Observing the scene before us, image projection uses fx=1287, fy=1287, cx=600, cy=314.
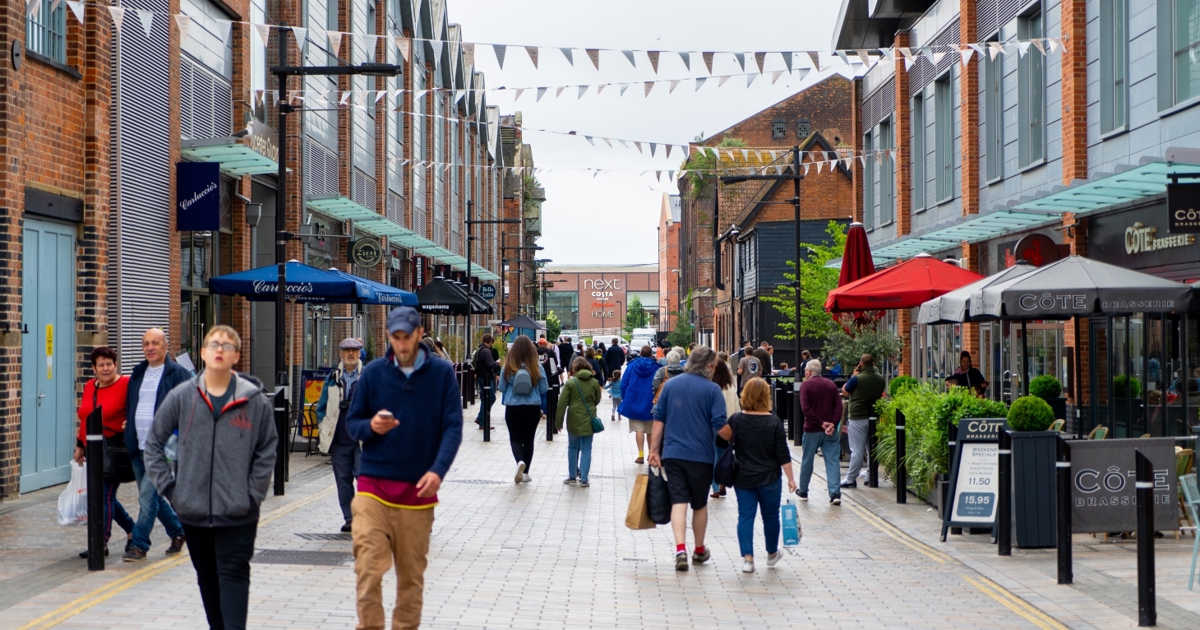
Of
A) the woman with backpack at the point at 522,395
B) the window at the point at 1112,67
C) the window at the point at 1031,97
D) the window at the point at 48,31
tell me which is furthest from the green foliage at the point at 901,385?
the window at the point at 48,31

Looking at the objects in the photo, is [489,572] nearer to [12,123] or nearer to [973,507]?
[973,507]

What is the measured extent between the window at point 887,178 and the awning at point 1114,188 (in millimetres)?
13552

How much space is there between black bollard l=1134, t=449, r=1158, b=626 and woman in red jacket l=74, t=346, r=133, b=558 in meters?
6.99

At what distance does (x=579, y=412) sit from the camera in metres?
15.7

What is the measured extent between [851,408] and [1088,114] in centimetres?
617

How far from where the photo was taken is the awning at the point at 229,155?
59.4 feet

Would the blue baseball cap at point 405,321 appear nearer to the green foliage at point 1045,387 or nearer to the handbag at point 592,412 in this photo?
the handbag at point 592,412

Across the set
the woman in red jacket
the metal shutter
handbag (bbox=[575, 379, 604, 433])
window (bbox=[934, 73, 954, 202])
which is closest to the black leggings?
handbag (bbox=[575, 379, 604, 433])

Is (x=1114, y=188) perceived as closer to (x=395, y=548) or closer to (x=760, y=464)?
(x=760, y=464)

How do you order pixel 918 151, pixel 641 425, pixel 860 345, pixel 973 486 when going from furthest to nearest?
pixel 918 151 → pixel 860 345 → pixel 641 425 → pixel 973 486

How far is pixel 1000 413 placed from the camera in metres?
12.3

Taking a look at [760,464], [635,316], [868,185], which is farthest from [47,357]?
[635,316]

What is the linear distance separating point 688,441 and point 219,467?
4498mm

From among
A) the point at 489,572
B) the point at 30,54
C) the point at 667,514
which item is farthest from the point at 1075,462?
the point at 30,54
